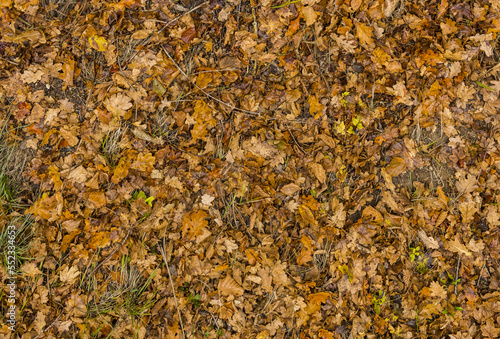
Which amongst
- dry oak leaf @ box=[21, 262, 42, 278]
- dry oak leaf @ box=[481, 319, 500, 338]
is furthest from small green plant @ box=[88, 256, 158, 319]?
dry oak leaf @ box=[481, 319, 500, 338]

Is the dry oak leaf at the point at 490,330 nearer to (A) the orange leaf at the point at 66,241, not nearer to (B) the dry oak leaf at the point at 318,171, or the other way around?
(B) the dry oak leaf at the point at 318,171

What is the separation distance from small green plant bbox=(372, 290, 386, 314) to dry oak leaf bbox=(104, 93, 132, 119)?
2767 millimetres

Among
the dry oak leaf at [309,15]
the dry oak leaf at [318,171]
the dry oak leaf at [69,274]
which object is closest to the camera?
the dry oak leaf at [69,274]

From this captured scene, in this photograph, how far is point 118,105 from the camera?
263 centimetres

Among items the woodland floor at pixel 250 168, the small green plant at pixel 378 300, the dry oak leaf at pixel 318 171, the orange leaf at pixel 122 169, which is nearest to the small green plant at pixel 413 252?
the woodland floor at pixel 250 168

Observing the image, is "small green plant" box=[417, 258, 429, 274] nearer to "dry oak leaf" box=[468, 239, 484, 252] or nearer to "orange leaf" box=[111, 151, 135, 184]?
"dry oak leaf" box=[468, 239, 484, 252]

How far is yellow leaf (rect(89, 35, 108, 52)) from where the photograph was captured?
267cm

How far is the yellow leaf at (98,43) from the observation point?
8.75ft

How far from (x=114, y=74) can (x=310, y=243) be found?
7.58 feet

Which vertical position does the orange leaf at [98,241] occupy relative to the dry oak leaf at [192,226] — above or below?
below

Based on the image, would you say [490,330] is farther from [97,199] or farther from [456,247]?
[97,199]

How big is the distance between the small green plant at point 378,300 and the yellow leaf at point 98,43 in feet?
10.9

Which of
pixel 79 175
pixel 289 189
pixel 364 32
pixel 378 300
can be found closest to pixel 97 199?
pixel 79 175

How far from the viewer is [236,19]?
2.77m
